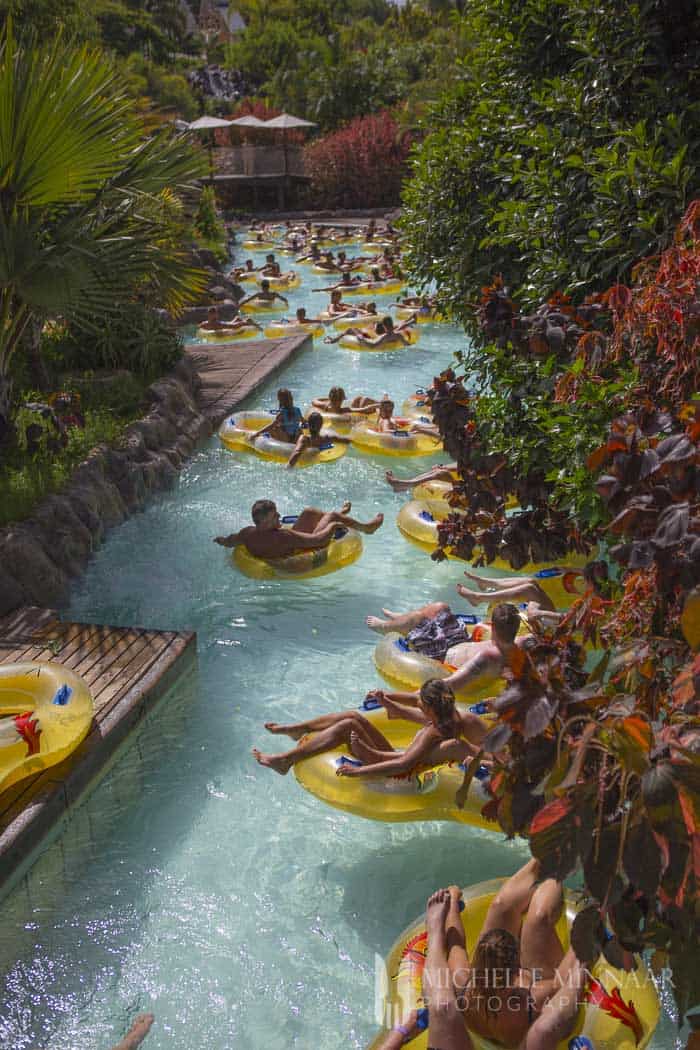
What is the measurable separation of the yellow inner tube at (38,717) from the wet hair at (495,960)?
97.5 inches

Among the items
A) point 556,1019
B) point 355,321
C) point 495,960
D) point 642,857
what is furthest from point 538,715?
point 355,321

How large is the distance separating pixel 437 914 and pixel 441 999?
1.38 feet

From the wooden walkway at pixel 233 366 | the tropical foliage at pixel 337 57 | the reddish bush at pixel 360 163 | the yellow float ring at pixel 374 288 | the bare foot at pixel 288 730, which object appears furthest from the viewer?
the tropical foliage at pixel 337 57

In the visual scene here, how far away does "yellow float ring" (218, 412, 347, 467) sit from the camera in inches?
381

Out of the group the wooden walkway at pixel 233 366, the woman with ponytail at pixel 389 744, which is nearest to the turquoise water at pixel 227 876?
the woman with ponytail at pixel 389 744

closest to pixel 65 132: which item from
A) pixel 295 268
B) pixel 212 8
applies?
pixel 295 268

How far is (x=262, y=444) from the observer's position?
32.9 ft

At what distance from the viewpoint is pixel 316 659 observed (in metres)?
6.40

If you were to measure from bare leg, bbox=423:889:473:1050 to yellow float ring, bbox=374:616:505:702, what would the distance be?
6.46 feet

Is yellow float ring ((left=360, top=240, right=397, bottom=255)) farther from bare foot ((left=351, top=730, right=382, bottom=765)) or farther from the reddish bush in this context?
bare foot ((left=351, top=730, right=382, bottom=765))

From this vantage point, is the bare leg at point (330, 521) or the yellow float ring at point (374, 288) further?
the yellow float ring at point (374, 288)

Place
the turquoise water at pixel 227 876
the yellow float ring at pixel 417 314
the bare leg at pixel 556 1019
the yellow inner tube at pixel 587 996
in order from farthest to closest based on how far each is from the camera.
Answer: the yellow float ring at pixel 417 314, the turquoise water at pixel 227 876, the yellow inner tube at pixel 587 996, the bare leg at pixel 556 1019

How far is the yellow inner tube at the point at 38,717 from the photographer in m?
4.46

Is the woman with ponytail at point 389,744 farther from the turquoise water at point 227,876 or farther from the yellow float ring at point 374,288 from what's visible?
the yellow float ring at point 374,288
